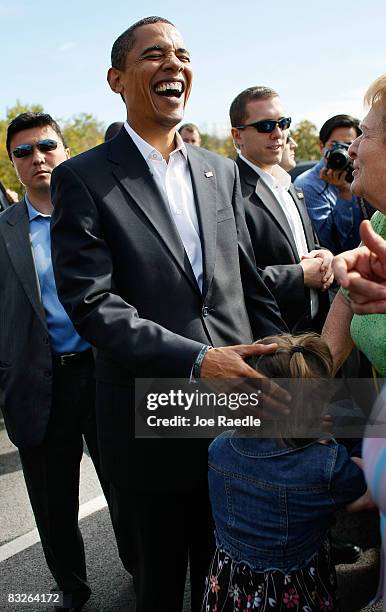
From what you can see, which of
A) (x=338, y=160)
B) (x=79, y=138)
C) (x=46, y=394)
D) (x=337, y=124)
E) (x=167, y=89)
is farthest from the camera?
(x=79, y=138)

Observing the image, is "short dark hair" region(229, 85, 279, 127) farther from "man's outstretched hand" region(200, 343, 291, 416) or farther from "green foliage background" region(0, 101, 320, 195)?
"green foliage background" region(0, 101, 320, 195)

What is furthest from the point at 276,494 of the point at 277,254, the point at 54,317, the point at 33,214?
the point at 33,214

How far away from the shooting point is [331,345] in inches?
90.8

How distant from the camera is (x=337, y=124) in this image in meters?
5.19

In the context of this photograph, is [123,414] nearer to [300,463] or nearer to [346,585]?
[300,463]

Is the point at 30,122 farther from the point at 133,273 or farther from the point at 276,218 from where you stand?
the point at 133,273

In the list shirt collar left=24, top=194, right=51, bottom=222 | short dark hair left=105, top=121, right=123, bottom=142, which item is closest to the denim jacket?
shirt collar left=24, top=194, right=51, bottom=222

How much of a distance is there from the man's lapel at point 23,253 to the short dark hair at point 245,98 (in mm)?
1439

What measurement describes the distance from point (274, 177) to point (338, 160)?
0.76 metres

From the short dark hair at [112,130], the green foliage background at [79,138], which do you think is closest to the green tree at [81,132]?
the green foliage background at [79,138]

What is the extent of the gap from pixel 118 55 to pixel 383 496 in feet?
5.58

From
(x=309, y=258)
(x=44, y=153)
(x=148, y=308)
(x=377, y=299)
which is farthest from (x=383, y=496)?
(x=44, y=153)

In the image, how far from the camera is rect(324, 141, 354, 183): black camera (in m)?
4.31

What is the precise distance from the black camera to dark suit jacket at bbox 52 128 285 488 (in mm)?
2165
